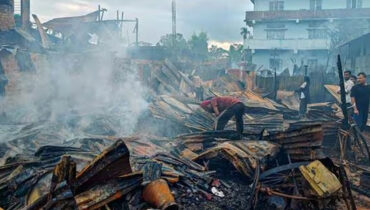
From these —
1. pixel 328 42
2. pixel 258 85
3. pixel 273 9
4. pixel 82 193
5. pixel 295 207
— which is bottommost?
pixel 295 207

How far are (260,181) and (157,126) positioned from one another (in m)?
5.59

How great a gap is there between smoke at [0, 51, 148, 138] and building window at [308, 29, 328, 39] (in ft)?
78.6

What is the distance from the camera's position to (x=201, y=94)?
52.2 feet

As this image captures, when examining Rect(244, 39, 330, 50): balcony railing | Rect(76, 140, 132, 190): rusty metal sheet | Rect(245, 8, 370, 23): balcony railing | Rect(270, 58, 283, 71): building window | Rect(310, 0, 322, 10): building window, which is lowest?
Rect(76, 140, 132, 190): rusty metal sheet

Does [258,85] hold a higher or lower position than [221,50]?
lower

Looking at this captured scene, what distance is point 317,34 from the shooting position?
113 feet

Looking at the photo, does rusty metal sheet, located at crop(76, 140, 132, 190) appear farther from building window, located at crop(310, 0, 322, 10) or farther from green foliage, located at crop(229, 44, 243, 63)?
green foliage, located at crop(229, 44, 243, 63)

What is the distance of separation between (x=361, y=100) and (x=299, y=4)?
102ft

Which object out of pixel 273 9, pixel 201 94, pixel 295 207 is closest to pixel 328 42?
pixel 273 9

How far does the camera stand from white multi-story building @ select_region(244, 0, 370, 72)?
109 feet

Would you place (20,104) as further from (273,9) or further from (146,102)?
(273,9)

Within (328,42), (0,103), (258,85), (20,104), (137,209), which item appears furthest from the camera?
(328,42)

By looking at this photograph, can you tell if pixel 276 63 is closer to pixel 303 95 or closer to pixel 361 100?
pixel 303 95

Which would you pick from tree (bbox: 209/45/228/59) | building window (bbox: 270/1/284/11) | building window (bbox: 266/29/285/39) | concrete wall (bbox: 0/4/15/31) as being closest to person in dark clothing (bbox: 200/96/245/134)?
concrete wall (bbox: 0/4/15/31)
